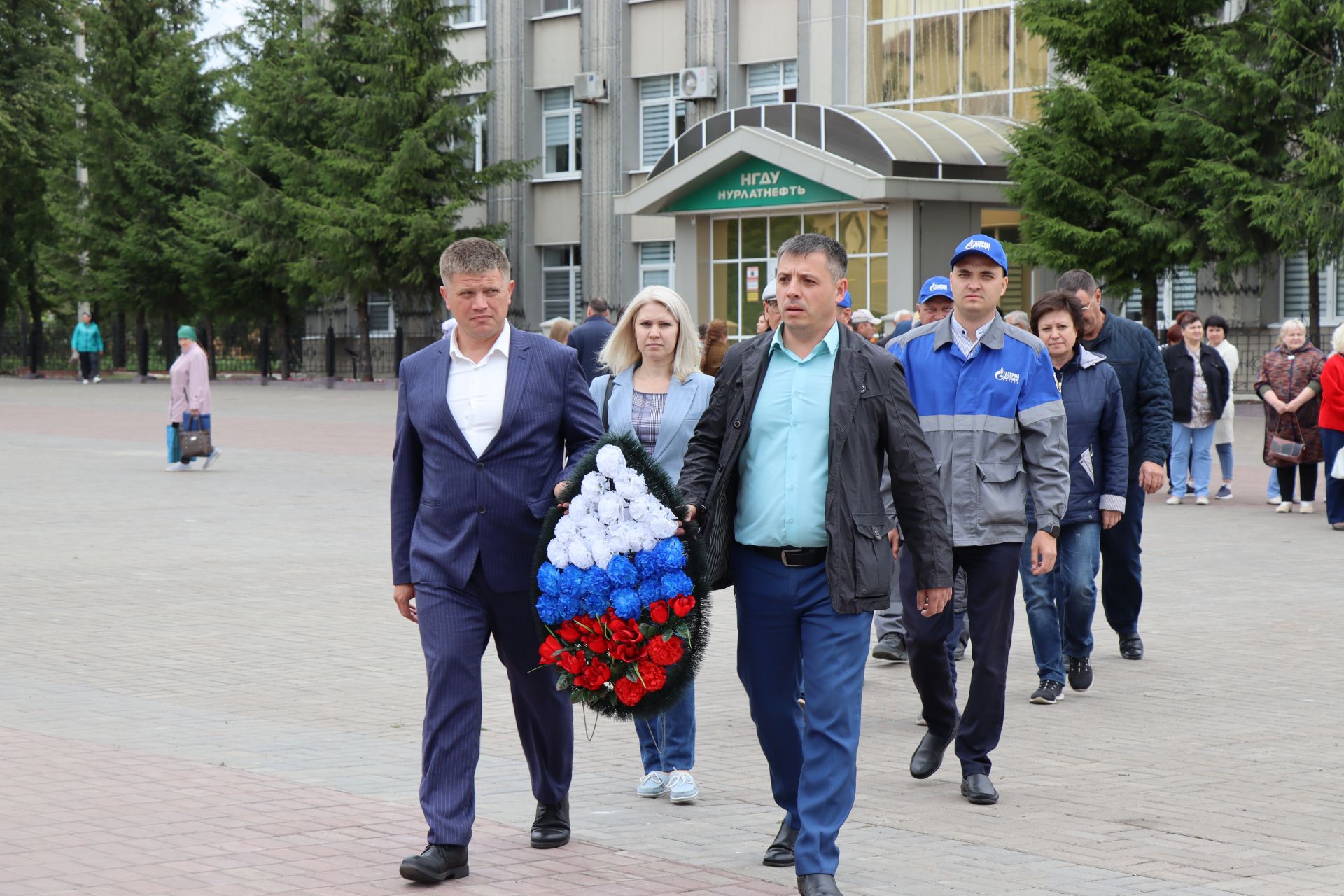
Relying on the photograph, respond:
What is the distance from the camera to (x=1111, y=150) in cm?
3103

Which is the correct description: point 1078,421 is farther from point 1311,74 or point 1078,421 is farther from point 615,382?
point 1311,74

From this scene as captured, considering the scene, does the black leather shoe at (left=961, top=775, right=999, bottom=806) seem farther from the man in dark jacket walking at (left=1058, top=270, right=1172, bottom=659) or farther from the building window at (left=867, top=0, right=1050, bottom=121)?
the building window at (left=867, top=0, right=1050, bottom=121)

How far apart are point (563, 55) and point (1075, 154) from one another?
17611 mm

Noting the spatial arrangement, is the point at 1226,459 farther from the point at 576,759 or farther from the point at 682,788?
the point at 682,788

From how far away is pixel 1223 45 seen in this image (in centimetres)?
2969

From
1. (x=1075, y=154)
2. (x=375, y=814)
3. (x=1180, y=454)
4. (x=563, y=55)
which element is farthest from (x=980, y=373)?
(x=563, y=55)

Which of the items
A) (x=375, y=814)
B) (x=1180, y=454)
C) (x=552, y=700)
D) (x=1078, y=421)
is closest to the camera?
(x=552, y=700)

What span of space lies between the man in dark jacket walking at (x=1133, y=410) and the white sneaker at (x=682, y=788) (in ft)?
10.9

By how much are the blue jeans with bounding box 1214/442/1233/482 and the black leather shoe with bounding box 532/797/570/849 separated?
13900mm

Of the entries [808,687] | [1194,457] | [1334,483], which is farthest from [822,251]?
[1194,457]

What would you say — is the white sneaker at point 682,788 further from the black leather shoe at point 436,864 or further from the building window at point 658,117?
the building window at point 658,117

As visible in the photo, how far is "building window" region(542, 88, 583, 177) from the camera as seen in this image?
44.7 meters

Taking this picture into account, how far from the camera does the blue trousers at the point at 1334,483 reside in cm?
1547

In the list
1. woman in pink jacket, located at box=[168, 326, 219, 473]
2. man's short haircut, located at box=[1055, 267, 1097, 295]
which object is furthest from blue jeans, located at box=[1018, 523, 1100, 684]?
woman in pink jacket, located at box=[168, 326, 219, 473]
